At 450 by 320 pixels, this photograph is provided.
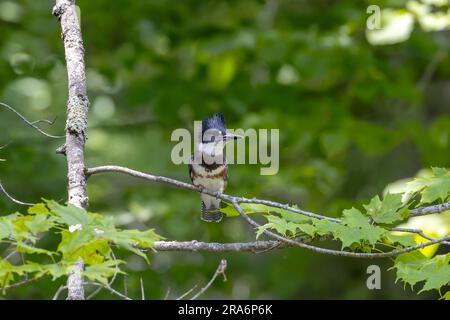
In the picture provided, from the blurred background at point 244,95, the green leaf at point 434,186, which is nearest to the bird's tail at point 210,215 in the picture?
the blurred background at point 244,95

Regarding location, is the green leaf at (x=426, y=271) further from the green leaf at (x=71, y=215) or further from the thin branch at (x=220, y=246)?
the green leaf at (x=71, y=215)

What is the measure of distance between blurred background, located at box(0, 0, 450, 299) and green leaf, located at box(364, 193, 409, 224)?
241cm

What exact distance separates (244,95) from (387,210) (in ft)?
12.4

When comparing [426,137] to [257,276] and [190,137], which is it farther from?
[257,276]

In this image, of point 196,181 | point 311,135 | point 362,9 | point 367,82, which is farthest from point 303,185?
point 196,181

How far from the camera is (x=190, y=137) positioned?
688 cm

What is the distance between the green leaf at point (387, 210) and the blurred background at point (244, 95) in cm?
241

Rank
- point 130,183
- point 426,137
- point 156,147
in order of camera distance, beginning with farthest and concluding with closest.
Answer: point 156,147, point 130,183, point 426,137

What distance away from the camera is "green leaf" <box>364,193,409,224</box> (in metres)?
3.16

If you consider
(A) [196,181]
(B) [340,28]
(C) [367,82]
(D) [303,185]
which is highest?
(B) [340,28]

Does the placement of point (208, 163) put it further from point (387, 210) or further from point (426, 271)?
point (426, 271)

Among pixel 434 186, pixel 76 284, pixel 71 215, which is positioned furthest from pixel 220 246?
pixel 434 186

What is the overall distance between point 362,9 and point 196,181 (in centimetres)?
291

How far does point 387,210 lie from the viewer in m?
3.19
